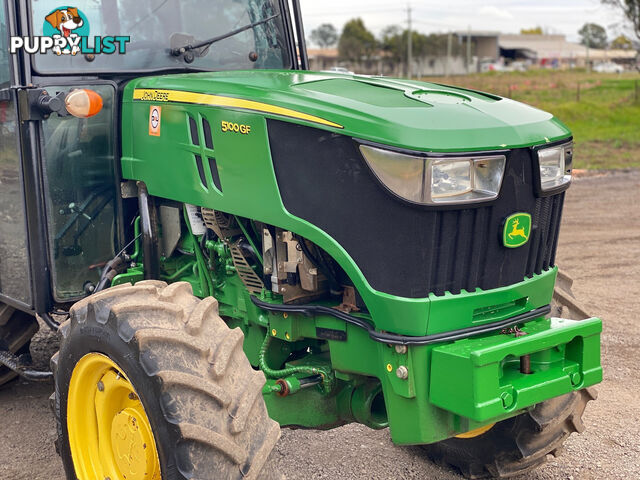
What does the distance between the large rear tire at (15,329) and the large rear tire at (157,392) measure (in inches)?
55.2

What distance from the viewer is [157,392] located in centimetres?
288

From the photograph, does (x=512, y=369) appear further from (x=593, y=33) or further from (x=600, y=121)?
(x=593, y=33)

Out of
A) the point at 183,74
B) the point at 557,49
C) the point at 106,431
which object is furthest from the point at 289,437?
the point at 557,49

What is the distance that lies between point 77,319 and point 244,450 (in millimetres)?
933

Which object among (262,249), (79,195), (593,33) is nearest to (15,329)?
(79,195)

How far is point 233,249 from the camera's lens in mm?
3602

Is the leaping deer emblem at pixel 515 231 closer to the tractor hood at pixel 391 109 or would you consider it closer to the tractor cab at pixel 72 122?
the tractor hood at pixel 391 109

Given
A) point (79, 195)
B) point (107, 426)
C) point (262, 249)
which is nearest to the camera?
point (107, 426)

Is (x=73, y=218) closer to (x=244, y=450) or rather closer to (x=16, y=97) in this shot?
(x=16, y=97)

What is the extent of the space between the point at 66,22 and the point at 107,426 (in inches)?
75.2

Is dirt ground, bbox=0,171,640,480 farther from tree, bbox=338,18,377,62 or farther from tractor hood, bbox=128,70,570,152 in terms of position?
tree, bbox=338,18,377,62

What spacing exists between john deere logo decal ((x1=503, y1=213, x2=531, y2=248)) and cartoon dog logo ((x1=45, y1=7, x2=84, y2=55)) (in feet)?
7.27

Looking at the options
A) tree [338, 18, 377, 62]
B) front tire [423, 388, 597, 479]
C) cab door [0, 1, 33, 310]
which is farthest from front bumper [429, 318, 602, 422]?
tree [338, 18, 377, 62]

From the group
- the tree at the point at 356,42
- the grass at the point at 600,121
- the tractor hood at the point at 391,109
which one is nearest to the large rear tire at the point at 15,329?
the tractor hood at the point at 391,109
